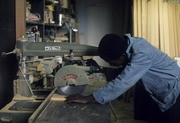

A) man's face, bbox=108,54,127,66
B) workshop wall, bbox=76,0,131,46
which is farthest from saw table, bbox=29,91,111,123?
workshop wall, bbox=76,0,131,46

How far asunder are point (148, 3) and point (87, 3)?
2262 millimetres

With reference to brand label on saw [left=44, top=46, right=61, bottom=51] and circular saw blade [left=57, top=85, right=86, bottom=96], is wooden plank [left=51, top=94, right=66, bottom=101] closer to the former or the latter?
circular saw blade [left=57, top=85, right=86, bottom=96]

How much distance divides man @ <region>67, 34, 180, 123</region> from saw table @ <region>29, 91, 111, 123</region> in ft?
0.20

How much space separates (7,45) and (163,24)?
250 cm

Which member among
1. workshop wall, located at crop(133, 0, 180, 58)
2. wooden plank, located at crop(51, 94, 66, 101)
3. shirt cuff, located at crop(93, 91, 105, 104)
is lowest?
wooden plank, located at crop(51, 94, 66, 101)

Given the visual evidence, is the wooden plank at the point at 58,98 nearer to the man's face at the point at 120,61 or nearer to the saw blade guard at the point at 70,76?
the saw blade guard at the point at 70,76

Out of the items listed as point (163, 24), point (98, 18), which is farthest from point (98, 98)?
point (98, 18)

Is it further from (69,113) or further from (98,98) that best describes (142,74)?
(69,113)

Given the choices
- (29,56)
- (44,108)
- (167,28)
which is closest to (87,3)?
(167,28)

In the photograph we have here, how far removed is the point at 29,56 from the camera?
182cm

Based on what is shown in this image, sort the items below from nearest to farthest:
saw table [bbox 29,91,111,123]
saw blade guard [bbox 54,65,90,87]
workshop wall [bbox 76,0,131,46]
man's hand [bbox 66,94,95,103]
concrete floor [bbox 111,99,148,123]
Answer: saw table [bbox 29,91,111,123] < man's hand [bbox 66,94,95,103] < saw blade guard [bbox 54,65,90,87] < concrete floor [bbox 111,99,148,123] < workshop wall [bbox 76,0,131,46]

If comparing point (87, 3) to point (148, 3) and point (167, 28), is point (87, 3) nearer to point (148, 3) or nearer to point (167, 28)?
point (148, 3)

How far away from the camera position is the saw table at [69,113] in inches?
51.2

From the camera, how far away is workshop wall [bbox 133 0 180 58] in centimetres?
A: 371
